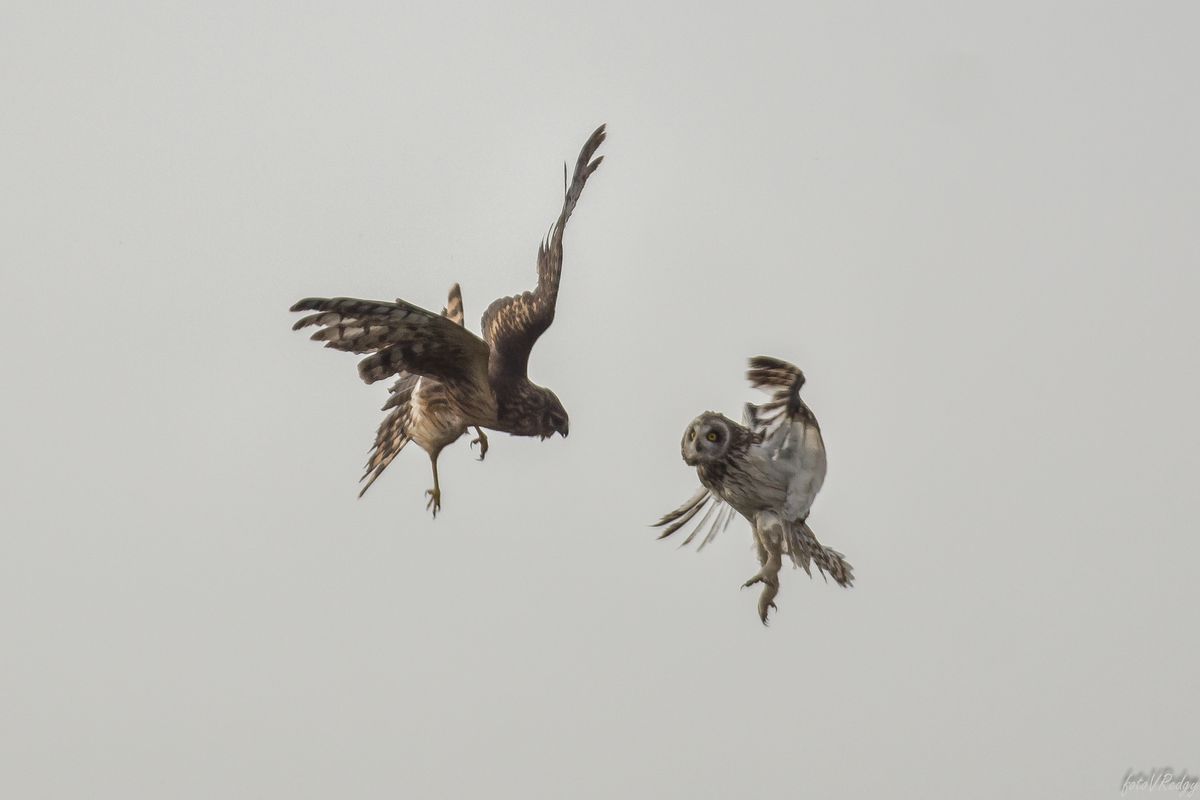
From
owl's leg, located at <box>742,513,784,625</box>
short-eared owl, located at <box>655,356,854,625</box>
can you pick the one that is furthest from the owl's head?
owl's leg, located at <box>742,513,784,625</box>

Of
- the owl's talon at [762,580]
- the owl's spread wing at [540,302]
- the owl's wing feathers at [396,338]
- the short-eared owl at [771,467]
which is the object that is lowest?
the owl's talon at [762,580]

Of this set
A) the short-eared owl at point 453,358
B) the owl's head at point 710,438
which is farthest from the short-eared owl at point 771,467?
the short-eared owl at point 453,358

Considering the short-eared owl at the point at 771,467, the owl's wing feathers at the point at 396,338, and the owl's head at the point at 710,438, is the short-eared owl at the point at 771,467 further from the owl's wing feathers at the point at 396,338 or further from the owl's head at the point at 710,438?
the owl's wing feathers at the point at 396,338

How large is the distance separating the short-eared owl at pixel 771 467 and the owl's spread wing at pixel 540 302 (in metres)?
1.18

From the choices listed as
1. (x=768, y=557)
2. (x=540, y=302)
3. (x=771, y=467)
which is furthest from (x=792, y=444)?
(x=540, y=302)

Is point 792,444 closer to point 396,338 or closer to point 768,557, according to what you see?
point 768,557

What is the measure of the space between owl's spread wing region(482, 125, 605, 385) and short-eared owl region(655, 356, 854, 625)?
3.88 feet

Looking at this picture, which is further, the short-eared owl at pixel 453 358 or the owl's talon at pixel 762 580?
the owl's talon at pixel 762 580

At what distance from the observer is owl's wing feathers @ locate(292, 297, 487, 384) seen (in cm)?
816

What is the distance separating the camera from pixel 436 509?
970 centimetres

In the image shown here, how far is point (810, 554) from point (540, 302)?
1.89 meters

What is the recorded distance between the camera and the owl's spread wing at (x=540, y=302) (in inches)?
369

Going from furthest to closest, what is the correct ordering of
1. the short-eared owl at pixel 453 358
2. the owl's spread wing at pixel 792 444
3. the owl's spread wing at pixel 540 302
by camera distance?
1. the owl's spread wing at pixel 540 302
2. the owl's spread wing at pixel 792 444
3. the short-eared owl at pixel 453 358

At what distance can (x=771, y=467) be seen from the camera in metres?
8.62
